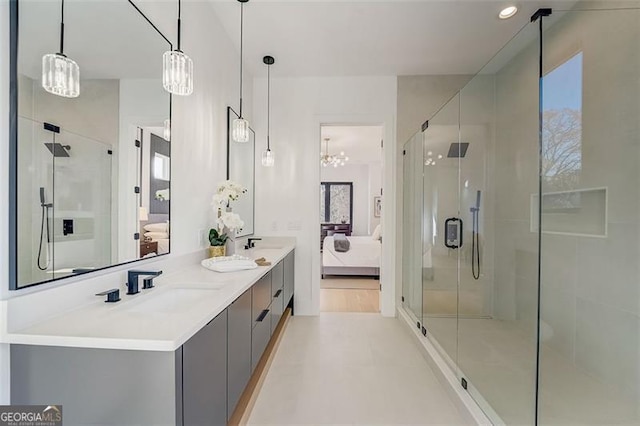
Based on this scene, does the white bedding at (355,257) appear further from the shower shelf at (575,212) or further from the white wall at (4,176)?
the white wall at (4,176)

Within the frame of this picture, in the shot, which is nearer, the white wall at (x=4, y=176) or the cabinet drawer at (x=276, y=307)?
the white wall at (x=4, y=176)

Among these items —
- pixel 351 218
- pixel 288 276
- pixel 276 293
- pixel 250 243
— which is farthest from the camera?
pixel 351 218

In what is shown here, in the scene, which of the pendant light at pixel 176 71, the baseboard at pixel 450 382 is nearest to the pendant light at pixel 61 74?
the pendant light at pixel 176 71

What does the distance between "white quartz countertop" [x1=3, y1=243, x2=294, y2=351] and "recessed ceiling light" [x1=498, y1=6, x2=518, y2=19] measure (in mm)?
2954

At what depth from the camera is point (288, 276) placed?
335 centimetres

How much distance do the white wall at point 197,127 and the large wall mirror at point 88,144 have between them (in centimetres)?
13

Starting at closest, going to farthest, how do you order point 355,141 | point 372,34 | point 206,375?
point 206,375, point 372,34, point 355,141

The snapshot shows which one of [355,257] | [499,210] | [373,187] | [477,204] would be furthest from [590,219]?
[373,187]

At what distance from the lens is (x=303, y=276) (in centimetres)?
385

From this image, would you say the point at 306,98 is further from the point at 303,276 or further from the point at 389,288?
the point at 389,288

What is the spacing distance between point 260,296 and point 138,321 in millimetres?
1052

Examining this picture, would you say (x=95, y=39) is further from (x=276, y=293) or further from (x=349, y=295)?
(x=349, y=295)

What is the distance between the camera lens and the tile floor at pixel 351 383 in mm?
1917

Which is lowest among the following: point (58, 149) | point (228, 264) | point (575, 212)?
point (228, 264)
